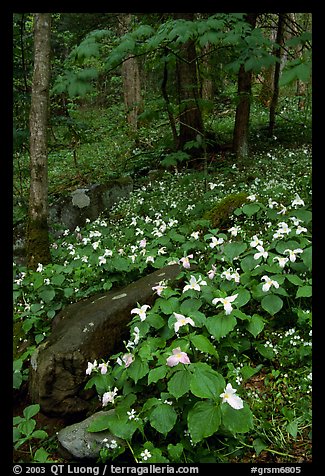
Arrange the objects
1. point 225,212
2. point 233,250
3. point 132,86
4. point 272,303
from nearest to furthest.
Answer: point 272,303 < point 233,250 < point 225,212 < point 132,86

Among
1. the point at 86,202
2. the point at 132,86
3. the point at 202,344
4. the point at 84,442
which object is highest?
the point at 132,86

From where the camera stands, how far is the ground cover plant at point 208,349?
2367 millimetres

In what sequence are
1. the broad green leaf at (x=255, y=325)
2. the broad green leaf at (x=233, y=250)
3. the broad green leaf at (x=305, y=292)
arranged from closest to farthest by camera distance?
the broad green leaf at (x=255, y=325), the broad green leaf at (x=305, y=292), the broad green leaf at (x=233, y=250)

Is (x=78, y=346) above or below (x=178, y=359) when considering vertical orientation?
below

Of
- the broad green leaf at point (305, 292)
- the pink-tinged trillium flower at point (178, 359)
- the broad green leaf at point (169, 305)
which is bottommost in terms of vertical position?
the broad green leaf at point (169, 305)

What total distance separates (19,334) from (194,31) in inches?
153

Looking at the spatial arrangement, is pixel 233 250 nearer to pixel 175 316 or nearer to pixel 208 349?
pixel 175 316

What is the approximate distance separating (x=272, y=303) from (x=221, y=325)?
21.1 inches

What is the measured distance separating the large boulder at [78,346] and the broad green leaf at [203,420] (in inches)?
58.1

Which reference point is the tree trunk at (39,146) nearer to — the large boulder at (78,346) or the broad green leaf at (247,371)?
the large boulder at (78,346)

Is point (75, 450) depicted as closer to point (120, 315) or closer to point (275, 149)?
point (120, 315)

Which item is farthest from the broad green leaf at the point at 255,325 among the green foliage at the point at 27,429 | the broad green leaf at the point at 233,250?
the green foliage at the point at 27,429

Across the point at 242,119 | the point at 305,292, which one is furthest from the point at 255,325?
the point at 242,119

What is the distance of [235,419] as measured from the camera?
7.30 feet
